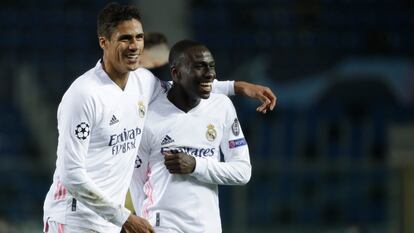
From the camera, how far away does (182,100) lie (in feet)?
16.2

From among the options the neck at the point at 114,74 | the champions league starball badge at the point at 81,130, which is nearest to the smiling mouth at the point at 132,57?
the neck at the point at 114,74

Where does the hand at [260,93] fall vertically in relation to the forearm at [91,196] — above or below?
above

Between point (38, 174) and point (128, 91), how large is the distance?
625cm

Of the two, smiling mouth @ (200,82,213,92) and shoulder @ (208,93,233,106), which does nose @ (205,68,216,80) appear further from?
shoulder @ (208,93,233,106)

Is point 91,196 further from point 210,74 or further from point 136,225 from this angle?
point 210,74

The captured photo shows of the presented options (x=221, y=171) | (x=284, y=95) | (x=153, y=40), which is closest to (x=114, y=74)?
(x=221, y=171)

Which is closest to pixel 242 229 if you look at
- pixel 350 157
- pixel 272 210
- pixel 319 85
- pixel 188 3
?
pixel 272 210

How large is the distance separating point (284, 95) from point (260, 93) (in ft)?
28.9

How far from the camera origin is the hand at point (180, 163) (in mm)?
4754

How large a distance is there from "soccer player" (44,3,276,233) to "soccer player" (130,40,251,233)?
6.4 inches

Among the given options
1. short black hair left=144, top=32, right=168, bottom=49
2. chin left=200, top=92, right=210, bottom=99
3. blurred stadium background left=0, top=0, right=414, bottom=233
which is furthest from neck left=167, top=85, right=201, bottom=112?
blurred stadium background left=0, top=0, right=414, bottom=233

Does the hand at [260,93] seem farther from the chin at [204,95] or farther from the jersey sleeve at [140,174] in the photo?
the jersey sleeve at [140,174]

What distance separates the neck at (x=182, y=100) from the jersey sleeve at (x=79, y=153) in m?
0.58

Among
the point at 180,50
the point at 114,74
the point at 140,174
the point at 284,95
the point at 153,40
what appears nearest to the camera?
the point at 114,74
